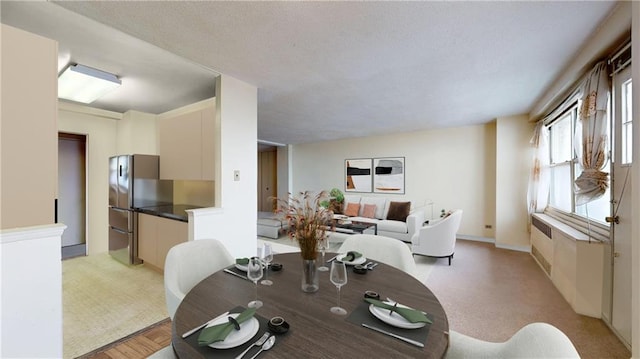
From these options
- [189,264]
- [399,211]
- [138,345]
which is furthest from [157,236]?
[399,211]

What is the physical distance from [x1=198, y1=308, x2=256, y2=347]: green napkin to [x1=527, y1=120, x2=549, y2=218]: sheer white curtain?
4678mm

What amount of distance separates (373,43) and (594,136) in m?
2.10

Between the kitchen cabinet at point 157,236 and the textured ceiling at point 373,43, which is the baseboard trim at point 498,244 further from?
the kitchen cabinet at point 157,236

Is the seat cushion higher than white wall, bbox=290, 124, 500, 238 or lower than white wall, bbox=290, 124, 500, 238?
lower

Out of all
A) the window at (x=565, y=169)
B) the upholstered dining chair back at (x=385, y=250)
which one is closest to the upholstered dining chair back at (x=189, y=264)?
the upholstered dining chair back at (x=385, y=250)

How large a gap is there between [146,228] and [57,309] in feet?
6.42

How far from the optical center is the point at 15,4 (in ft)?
5.19

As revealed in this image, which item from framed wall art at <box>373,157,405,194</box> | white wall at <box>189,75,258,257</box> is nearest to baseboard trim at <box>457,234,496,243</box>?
framed wall art at <box>373,157,405,194</box>

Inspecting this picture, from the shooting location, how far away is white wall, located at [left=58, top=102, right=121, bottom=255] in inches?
152

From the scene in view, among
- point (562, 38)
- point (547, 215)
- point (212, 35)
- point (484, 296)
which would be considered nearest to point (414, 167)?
point (547, 215)

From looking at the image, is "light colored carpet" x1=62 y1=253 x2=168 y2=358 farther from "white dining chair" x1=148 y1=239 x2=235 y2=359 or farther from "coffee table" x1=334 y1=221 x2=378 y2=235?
"coffee table" x1=334 y1=221 x2=378 y2=235

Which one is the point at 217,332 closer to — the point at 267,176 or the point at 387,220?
the point at 387,220

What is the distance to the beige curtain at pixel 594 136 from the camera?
82.6 inches

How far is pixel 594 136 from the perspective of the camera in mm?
2146
